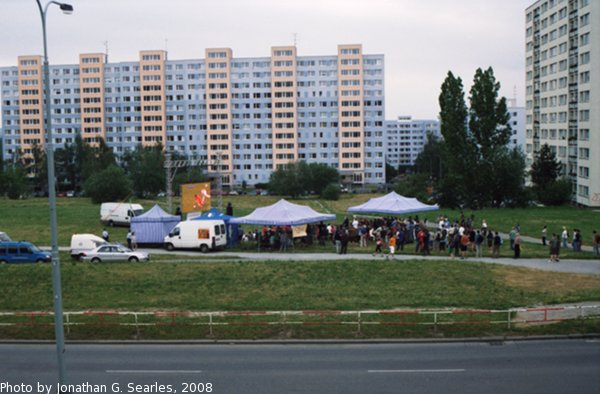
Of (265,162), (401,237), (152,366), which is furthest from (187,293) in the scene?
(265,162)

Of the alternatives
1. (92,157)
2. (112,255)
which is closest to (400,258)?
(112,255)

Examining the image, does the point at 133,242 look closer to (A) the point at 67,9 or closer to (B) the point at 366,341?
(B) the point at 366,341

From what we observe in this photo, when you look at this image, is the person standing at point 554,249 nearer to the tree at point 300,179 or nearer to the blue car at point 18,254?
the blue car at point 18,254

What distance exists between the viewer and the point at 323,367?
14.4 metres

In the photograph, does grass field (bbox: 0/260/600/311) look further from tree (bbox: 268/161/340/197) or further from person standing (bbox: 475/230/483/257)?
tree (bbox: 268/161/340/197)

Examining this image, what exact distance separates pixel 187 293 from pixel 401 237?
15697 millimetres

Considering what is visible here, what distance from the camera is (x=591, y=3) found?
7406cm

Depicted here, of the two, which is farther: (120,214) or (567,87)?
(567,87)

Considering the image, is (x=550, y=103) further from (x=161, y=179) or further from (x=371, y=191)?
(x=161, y=179)

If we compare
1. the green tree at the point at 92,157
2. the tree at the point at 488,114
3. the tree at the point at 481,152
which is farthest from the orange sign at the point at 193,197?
the green tree at the point at 92,157

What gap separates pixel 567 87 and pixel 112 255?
71.4 metres

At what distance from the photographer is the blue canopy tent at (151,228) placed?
38656mm

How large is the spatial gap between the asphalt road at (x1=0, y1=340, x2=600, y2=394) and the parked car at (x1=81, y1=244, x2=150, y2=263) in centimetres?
1488

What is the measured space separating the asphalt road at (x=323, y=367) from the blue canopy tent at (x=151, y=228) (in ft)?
71.4
